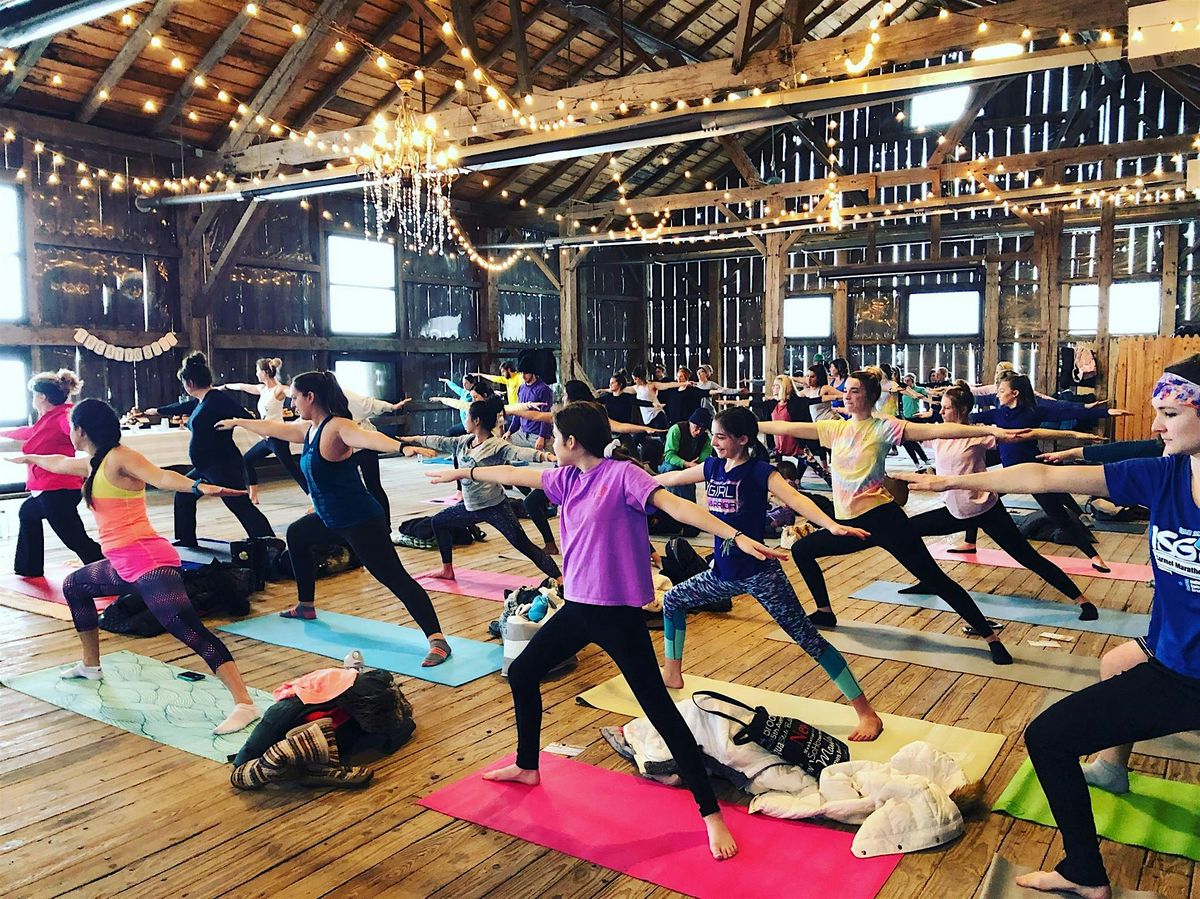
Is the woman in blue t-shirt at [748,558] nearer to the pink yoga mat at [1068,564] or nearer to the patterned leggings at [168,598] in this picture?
the patterned leggings at [168,598]

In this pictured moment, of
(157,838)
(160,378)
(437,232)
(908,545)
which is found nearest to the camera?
(157,838)

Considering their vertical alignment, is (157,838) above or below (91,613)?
below

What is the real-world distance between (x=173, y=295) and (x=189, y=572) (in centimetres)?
703

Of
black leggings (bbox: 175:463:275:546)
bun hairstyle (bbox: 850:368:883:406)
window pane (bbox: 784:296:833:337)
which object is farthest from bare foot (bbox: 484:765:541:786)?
window pane (bbox: 784:296:833:337)

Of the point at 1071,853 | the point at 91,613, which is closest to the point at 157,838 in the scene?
the point at 91,613

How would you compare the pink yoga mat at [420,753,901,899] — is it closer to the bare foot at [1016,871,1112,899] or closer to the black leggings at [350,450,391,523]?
the bare foot at [1016,871,1112,899]

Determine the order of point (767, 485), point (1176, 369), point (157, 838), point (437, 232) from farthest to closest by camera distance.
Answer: point (437, 232) < point (767, 485) < point (157, 838) < point (1176, 369)

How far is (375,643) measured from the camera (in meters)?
4.81

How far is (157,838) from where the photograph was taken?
2840mm

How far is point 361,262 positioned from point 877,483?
443 inches

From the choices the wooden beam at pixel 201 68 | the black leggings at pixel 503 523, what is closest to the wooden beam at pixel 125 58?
the wooden beam at pixel 201 68

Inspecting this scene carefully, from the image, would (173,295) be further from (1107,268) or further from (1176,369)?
(1107,268)

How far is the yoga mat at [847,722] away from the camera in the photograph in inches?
131

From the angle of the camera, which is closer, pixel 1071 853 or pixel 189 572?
pixel 1071 853
